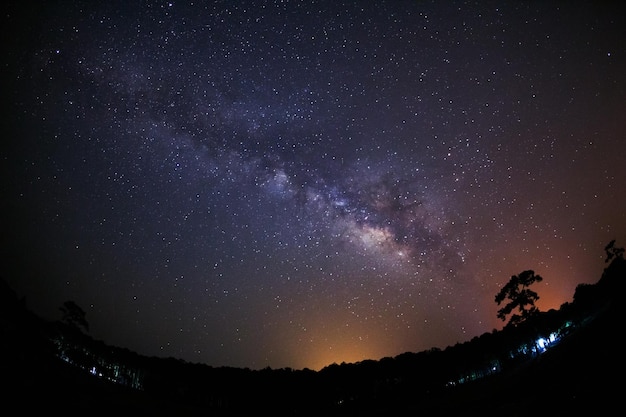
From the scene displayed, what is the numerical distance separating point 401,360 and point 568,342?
13.3m

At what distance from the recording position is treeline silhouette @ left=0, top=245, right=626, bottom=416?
1228cm

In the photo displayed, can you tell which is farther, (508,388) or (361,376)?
(361,376)

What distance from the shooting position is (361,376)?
26.8 m

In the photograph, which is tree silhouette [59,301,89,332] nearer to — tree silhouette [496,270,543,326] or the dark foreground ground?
the dark foreground ground

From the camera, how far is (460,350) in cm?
2455

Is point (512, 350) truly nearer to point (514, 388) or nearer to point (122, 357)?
point (514, 388)

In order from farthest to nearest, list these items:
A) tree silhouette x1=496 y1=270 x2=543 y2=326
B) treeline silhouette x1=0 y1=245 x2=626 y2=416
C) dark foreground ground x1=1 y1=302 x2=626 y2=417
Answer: tree silhouette x1=496 y1=270 x2=543 y2=326 → treeline silhouette x1=0 y1=245 x2=626 y2=416 → dark foreground ground x1=1 y1=302 x2=626 y2=417

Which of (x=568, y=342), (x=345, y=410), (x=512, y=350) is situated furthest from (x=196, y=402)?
(x=568, y=342)

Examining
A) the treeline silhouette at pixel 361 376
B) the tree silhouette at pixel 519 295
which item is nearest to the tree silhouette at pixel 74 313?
the treeline silhouette at pixel 361 376

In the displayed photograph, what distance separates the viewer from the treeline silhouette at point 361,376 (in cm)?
1228

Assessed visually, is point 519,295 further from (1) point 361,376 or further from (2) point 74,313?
(2) point 74,313

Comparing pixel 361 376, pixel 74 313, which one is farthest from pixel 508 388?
pixel 74 313

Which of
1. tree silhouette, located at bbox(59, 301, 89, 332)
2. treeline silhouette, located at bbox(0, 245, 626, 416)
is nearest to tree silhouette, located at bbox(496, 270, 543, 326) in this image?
treeline silhouette, located at bbox(0, 245, 626, 416)

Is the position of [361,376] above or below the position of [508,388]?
above
